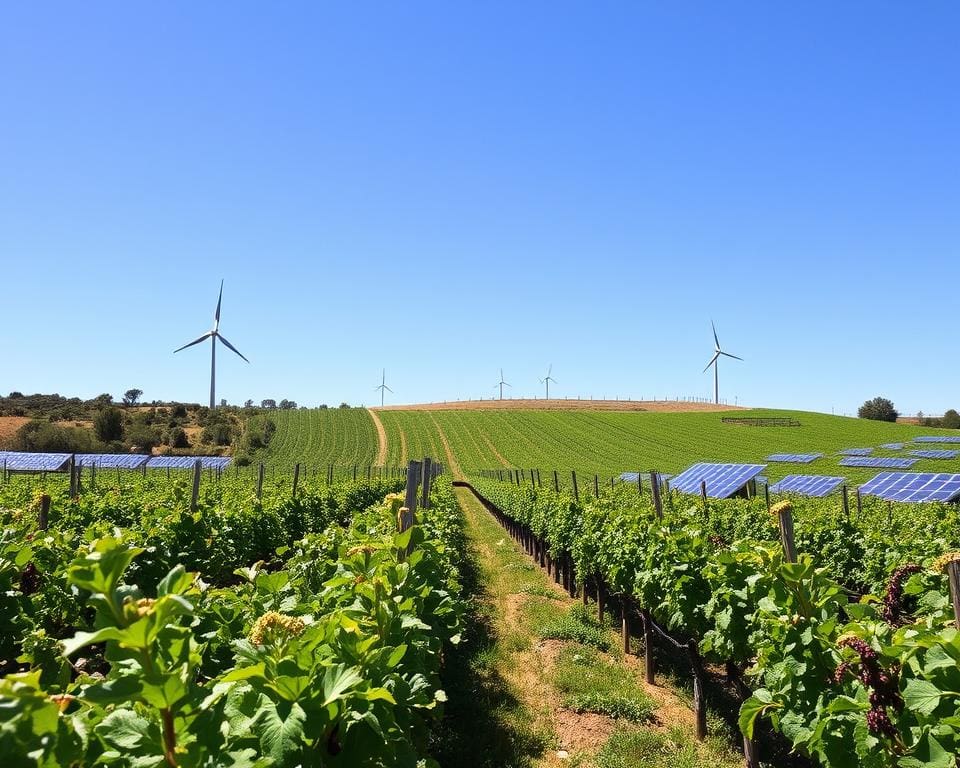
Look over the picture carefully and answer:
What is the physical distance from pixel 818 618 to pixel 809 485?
1146 inches

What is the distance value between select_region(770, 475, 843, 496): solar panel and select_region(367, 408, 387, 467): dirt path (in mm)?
38923

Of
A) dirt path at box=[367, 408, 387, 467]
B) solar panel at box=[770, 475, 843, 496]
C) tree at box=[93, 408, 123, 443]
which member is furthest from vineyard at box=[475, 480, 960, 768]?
tree at box=[93, 408, 123, 443]

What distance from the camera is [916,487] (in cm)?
2248

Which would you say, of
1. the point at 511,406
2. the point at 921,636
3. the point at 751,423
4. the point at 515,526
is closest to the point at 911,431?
the point at 751,423

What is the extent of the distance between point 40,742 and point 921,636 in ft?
10.7

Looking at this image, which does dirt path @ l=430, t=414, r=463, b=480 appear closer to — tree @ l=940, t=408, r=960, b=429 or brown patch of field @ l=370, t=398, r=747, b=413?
brown patch of field @ l=370, t=398, r=747, b=413

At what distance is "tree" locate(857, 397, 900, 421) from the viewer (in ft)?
334

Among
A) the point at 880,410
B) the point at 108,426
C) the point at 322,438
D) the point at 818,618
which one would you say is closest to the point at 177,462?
the point at 322,438

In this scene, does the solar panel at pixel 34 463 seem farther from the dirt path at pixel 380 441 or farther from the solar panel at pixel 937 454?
the solar panel at pixel 937 454

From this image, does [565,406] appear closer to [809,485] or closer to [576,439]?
[576,439]

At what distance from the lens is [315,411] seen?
287 feet

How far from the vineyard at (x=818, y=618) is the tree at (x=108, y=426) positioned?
79.5 m

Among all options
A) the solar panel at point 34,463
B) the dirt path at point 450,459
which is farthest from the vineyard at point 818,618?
the dirt path at point 450,459

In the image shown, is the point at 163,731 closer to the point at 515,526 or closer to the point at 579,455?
the point at 515,526
